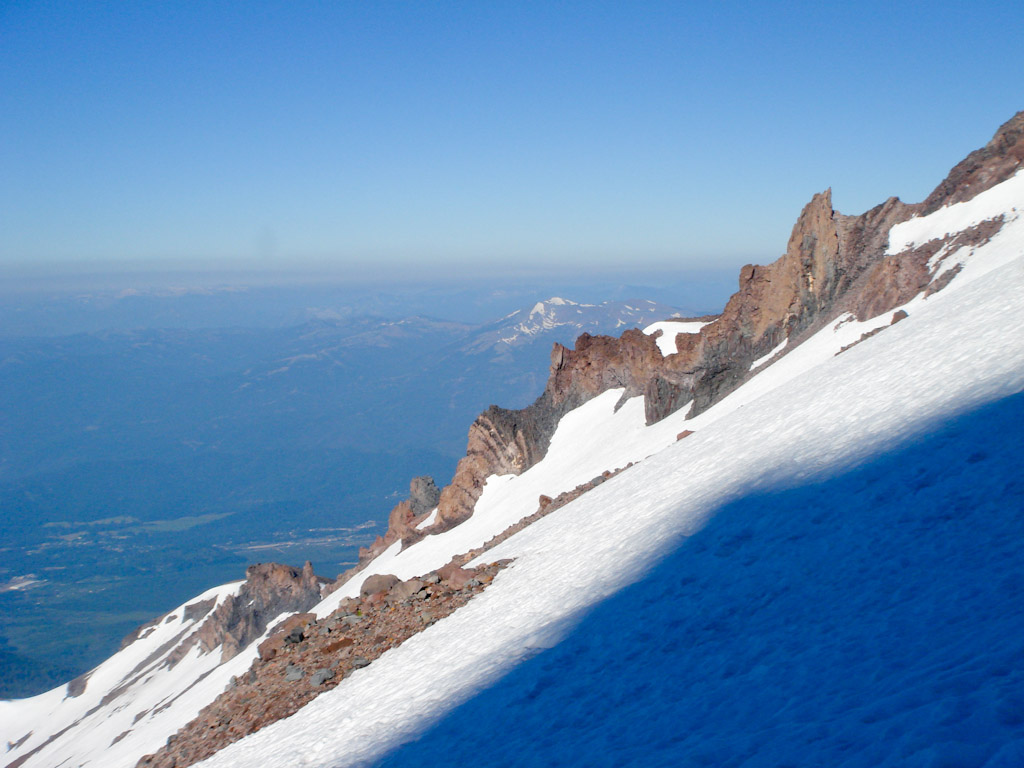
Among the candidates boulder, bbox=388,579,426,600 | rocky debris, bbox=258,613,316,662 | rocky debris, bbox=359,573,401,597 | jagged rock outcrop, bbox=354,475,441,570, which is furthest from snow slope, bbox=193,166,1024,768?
jagged rock outcrop, bbox=354,475,441,570

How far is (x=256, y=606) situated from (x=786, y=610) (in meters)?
60.9

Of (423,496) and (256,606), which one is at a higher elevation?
(423,496)

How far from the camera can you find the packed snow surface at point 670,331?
153ft

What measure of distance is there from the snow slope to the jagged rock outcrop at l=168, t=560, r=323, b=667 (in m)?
46.9

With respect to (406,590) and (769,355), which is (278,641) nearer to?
(406,590)

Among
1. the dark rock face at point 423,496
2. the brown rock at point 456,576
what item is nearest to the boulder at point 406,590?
the brown rock at point 456,576

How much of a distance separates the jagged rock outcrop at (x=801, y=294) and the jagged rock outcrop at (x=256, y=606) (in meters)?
18.6

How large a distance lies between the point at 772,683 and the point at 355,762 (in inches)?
217

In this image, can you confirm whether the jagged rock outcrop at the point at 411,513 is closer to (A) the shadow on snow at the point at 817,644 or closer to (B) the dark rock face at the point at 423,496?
(B) the dark rock face at the point at 423,496

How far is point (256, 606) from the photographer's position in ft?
198

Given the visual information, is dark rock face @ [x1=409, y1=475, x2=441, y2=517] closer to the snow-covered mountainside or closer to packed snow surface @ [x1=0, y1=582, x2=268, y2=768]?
packed snow surface @ [x1=0, y1=582, x2=268, y2=768]

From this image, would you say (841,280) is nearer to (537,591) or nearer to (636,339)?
(636,339)

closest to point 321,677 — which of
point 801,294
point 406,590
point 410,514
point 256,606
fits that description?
point 406,590

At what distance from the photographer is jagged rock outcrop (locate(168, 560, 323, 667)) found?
56375 mm
